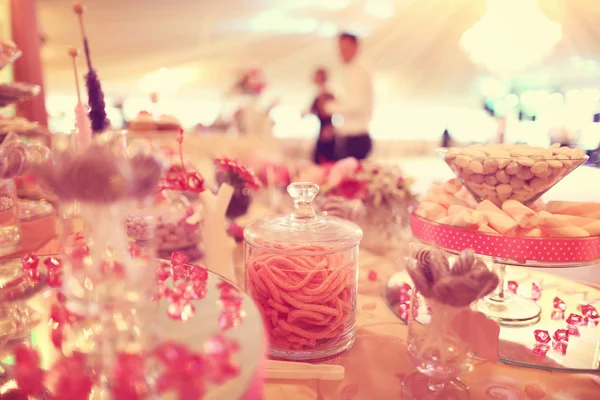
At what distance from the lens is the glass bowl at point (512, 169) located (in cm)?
71

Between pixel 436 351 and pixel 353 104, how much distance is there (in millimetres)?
1871

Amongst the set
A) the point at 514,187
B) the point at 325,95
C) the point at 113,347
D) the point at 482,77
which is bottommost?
the point at 113,347

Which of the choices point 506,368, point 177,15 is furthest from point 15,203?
→ point 177,15

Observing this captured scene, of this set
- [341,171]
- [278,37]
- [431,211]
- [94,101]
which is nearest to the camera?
[94,101]

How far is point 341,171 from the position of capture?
1147 millimetres

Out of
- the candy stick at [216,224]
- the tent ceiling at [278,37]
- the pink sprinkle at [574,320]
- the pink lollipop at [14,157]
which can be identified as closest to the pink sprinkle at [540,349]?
the pink sprinkle at [574,320]

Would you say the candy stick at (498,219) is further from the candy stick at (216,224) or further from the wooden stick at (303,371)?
the candy stick at (216,224)

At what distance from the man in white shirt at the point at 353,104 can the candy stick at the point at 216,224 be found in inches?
62.8

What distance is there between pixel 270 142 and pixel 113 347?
2426mm

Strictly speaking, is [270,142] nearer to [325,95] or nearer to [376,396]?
[325,95]

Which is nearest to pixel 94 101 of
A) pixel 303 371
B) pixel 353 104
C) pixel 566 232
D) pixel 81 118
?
pixel 81 118

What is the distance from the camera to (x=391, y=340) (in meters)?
0.68

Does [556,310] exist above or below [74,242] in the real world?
below

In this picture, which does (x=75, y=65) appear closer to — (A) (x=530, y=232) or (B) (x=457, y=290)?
(B) (x=457, y=290)
